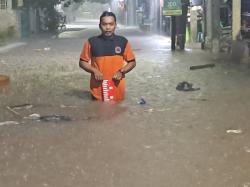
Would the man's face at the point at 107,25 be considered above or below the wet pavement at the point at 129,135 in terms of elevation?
above

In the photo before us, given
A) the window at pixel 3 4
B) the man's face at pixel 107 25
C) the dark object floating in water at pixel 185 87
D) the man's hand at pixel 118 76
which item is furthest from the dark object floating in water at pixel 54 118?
the window at pixel 3 4

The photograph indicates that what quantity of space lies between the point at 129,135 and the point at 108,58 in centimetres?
214

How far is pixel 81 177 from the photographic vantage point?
409 centimetres

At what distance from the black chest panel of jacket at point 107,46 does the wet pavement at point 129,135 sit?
0.60m

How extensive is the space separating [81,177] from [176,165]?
28.3 inches

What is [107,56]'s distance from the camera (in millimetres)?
7379

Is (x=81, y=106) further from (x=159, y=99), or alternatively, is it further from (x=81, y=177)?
(x=81, y=177)

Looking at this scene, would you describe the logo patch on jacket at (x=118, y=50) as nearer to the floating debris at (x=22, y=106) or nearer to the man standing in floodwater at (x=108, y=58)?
the man standing in floodwater at (x=108, y=58)

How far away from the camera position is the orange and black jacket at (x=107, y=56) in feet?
24.1

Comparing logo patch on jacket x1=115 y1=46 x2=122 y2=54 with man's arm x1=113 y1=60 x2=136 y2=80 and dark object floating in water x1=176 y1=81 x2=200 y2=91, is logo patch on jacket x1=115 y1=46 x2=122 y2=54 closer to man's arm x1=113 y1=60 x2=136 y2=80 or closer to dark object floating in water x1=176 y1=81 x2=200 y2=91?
man's arm x1=113 y1=60 x2=136 y2=80

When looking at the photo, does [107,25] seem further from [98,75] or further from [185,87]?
[185,87]

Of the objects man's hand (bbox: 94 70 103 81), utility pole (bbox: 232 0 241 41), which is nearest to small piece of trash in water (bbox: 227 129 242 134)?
man's hand (bbox: 94 70 103 81)

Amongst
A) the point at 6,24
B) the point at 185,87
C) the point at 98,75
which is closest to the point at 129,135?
the point at 98,75

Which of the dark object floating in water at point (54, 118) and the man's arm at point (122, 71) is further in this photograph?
the man's arm at point (122, 71)
